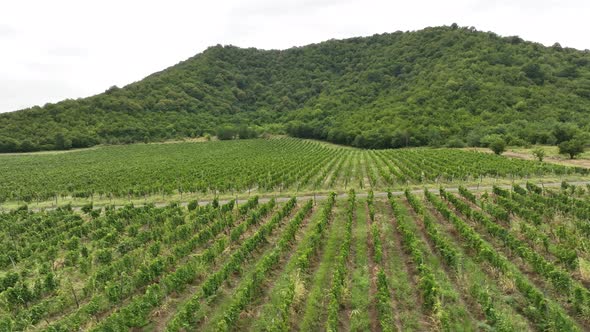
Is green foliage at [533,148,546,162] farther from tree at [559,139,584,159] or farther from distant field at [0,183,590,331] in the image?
distant field at [0,183,590,331]

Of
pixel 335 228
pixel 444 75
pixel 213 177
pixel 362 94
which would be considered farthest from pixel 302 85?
pixel 335 228

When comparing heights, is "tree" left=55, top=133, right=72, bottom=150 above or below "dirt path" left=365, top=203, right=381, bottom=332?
above

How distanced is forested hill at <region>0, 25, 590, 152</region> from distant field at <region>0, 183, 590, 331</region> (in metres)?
68.4

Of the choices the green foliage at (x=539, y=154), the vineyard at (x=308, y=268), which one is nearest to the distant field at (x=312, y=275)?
the vineyard at (x=308, y=268)

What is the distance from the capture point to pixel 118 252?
2092 centimetres

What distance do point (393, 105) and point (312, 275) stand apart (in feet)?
369

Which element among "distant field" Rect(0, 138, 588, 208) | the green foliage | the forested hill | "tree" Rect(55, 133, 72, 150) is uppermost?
the forested hill

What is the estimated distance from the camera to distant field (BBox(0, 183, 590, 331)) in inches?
491

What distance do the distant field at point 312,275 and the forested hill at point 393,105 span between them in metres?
68.4

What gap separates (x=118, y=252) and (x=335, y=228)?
13302 millimetres

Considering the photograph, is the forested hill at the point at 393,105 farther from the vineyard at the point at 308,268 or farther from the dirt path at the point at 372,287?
the dirt path at the point at 372,287

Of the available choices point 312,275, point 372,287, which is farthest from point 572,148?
point 312,275

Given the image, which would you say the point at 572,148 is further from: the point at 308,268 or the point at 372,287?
the point at 308,268

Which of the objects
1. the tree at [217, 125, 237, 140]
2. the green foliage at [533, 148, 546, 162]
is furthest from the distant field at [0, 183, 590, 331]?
the tree at [217, 125, 237, 140]
